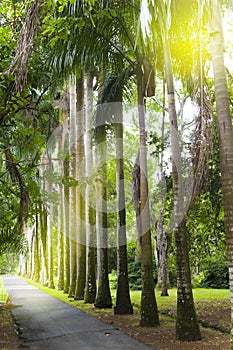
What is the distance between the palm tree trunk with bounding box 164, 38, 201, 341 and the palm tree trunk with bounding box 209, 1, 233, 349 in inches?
70.7

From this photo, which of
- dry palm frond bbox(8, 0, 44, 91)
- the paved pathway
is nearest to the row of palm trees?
dry palm frond bbox(8, 0, 44, 91)

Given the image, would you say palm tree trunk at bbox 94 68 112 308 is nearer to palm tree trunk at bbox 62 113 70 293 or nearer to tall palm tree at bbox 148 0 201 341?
palm tree trunk at bbox 62 113 70 293

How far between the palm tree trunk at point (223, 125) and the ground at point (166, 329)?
2.37 meters

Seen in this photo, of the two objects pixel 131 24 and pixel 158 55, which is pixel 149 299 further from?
pixel 131 24

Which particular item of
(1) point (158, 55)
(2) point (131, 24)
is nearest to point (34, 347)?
(1) point (158, 55)

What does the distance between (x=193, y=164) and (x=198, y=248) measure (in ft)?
24.4

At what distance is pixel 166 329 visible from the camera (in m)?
8.73

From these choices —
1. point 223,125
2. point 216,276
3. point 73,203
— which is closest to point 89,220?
point 73,203

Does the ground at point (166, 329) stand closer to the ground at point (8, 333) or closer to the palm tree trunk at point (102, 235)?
the ground at point (8, 333)

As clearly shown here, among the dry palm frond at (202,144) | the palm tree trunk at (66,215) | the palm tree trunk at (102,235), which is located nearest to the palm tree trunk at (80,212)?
the palm tree trunk at (66,215)

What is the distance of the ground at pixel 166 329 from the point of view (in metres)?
7.17

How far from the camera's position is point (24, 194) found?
7.86 m

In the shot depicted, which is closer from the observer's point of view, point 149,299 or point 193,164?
point 193,164

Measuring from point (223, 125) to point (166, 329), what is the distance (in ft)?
17.6
